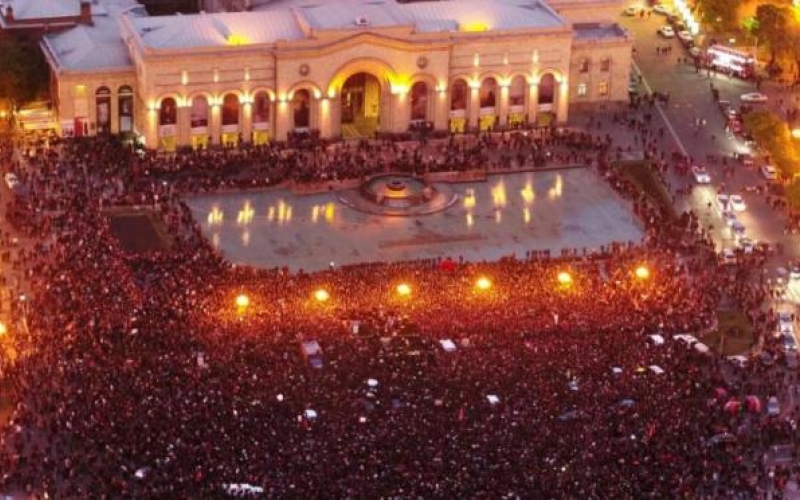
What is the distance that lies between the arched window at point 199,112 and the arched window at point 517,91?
20.9 metres

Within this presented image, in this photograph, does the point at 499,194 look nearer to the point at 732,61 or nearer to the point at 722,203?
the point at 722,203

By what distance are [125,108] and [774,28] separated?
4905cm

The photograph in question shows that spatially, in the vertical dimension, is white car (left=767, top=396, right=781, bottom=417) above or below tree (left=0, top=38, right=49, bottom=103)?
below

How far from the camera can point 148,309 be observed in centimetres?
9238

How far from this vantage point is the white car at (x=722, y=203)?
371 ft

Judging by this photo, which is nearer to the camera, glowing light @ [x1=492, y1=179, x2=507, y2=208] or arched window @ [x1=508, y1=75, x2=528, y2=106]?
glowing light @ [x1=492, y1=179, x2=507, y2=208]

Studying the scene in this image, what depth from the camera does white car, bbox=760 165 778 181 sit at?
389 ft

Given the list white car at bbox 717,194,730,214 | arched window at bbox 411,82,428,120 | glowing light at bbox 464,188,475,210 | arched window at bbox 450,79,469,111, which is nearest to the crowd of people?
white car at bbox 717,194,730,214

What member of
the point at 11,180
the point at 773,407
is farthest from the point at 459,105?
the point at 773,407

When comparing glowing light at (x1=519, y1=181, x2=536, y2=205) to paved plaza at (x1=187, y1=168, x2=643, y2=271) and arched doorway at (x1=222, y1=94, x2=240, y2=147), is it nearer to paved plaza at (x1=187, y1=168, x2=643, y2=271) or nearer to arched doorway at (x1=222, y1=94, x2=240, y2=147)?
paved plaza at (x1=187, y1=168, x2=643, y2=271)

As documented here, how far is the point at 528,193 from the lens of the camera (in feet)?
380

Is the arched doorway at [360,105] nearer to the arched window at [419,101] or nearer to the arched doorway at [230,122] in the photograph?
the arched window at [419,101]

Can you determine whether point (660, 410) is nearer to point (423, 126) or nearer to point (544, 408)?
point (544, 408)

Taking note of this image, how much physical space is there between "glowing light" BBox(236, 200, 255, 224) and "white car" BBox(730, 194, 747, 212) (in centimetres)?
2931
